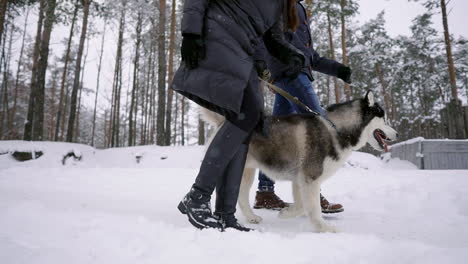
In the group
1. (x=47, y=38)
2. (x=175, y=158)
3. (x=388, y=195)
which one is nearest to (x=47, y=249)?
(x=388, y=195)

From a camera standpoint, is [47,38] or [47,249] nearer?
[47,249]

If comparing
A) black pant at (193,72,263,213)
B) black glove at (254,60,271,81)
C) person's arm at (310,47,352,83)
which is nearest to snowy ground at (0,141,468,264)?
black pant at (193,72,263,213)

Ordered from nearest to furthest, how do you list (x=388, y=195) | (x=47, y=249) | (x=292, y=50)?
(x=47, y=249) → (x=292, y=50) → (x=388, y=195)

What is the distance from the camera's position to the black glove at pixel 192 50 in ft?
6.32

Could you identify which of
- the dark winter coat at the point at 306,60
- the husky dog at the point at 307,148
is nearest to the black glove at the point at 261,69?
the husky dog at the point at 307,148

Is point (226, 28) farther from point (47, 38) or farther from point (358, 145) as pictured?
point (47, 38)

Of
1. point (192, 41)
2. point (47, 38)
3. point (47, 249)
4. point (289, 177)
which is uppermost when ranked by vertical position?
point (47, 38)

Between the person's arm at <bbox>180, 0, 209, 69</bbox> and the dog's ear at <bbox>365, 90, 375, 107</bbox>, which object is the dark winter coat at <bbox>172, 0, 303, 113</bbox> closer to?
the person's arm at <bbox>180, 0, 209, 69</bbox>

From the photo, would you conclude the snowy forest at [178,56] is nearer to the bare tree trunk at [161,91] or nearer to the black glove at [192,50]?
the bare tree trunk at [161,91]

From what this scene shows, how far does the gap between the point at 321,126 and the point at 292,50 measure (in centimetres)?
83

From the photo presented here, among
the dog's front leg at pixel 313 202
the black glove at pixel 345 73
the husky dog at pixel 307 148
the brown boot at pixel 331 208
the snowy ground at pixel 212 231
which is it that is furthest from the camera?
the black glove at pixel 345 73

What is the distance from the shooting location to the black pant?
2.03m

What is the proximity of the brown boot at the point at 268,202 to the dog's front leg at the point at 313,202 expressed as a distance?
0.95 m

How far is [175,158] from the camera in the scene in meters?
11.0
